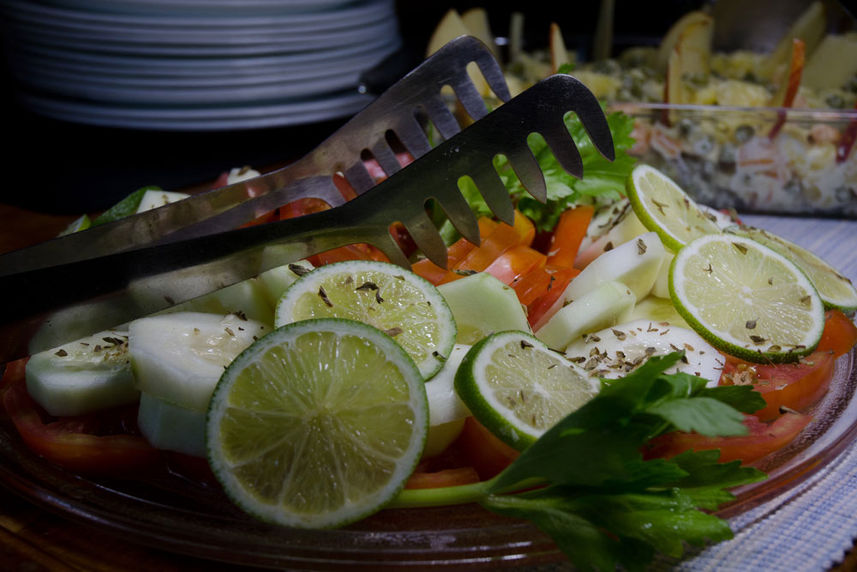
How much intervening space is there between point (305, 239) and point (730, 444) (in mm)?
582

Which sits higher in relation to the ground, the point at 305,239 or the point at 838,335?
the point at 305,239

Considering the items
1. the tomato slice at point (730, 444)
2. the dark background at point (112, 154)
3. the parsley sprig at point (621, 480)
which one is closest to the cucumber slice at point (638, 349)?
the tomato slice at point (730, 444)

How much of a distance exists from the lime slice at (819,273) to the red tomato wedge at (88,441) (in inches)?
39.3

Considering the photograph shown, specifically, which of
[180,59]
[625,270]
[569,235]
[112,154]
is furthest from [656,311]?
[112,154]

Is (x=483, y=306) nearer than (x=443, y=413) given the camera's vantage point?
No

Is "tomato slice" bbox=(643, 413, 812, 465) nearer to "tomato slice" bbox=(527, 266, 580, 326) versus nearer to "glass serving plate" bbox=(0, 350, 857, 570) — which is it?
"glass serving plate" bbox=(0, 350, 857, 570)

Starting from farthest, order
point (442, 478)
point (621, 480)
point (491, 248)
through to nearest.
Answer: point (491, 248), point (442, 478), point (621, 480)

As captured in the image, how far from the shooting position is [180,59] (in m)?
2.17

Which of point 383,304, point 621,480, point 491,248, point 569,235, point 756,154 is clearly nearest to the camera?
point 621,480

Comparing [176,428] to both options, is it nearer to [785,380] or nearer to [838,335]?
[785,380]

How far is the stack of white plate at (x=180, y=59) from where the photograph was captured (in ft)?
6.86

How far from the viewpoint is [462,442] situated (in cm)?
99

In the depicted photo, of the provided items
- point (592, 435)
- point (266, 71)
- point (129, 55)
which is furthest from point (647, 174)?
point (129, 55)

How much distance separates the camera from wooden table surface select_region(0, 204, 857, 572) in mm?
848
